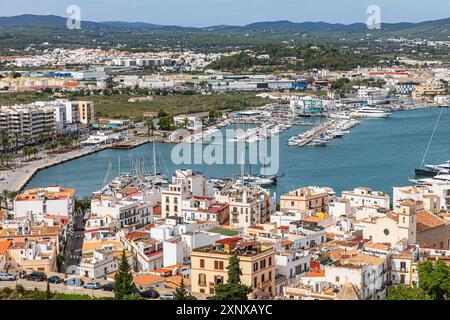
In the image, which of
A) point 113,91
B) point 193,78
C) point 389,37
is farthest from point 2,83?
point 389,37

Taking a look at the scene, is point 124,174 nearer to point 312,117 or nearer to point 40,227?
point 40,227

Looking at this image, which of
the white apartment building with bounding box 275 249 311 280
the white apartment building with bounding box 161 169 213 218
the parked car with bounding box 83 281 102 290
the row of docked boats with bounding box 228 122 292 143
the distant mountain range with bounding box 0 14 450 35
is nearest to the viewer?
the parked car with bounding box 83 281 102 290

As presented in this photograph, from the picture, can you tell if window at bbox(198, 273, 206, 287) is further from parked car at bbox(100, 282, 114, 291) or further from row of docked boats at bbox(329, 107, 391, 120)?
row of docked boats at bbox(329, 107, 391, 120)

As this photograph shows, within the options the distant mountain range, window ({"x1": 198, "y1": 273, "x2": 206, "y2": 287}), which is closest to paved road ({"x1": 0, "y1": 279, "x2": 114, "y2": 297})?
A: window ({"x1": 198, "y1": 273, "x2": 206, "y2": 287})

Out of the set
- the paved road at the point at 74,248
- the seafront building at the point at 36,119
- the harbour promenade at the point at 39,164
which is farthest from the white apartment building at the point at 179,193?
the seafront building at the point at 36,119

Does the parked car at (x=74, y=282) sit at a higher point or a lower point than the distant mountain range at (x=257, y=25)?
lower

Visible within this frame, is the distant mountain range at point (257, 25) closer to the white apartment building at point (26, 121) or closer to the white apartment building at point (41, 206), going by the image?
the white apartment building at point (26, 121)

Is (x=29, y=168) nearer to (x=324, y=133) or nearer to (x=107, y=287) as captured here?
(x=324, y=133)
